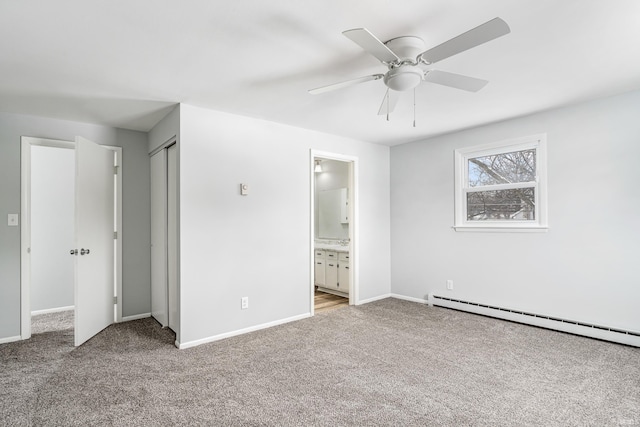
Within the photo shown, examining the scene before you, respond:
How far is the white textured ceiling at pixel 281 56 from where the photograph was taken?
1.88m

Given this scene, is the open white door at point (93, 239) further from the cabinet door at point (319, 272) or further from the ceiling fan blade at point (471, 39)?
the ceiling fan blade at point (471, 39)

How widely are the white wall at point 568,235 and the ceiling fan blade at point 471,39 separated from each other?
94.1 inches

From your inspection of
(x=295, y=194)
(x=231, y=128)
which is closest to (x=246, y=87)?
(x=231, y=128)

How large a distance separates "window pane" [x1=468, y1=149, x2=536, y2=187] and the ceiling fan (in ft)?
6.44

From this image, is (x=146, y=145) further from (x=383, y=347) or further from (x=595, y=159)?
(x=595, y=159)

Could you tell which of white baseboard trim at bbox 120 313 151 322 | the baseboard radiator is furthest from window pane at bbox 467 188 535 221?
white baseboard trim at bbox 120 313 151 322

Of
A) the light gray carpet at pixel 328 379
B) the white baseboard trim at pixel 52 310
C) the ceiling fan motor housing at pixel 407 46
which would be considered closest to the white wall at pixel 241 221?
the light gray carpet at pixel 328 379

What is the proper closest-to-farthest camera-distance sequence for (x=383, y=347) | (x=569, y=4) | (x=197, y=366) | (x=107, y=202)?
(x=569, y=4) < (x=197, y=366) < (x=383, y=347) < (x=107, y=202)

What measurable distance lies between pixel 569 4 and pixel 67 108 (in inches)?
164

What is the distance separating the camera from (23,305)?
3.55 metres

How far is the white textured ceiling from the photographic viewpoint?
188 centimetres

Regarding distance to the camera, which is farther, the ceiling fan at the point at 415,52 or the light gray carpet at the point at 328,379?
the light gray carpet at the point at 328,379

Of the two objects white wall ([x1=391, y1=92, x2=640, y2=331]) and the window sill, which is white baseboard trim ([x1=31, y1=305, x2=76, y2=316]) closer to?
white wall ([x1=391, y1=92, x2=640, y2=331])

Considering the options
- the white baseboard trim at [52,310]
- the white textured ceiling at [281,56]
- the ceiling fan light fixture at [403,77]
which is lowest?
the white baseboard trim at [52,310]
